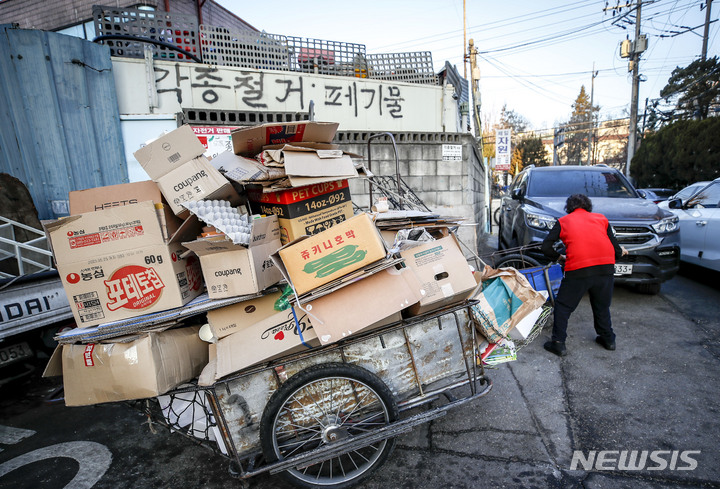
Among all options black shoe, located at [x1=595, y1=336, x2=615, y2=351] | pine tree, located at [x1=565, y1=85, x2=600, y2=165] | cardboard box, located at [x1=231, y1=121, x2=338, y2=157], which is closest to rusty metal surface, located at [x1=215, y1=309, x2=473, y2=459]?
cardboard box, located at [x1=231, y1=121, x2=338, y2=157]

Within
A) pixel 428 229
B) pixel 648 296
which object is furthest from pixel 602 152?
pixel 428 229

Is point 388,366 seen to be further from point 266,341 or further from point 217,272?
point 217,272

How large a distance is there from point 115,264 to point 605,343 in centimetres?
436

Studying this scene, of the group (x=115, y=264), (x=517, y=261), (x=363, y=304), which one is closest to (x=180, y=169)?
(x=115, y=264)

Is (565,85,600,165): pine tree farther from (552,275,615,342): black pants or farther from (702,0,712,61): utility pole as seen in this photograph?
(552,275,615,342): black pants

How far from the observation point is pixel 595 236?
3281 millimetres

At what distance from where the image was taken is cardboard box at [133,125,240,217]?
7.13 ft

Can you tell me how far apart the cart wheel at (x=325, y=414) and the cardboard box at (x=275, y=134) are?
63.2 inches

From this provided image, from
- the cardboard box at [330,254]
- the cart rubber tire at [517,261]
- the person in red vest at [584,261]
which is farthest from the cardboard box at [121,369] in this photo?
the cart rubber tire at [517,261]

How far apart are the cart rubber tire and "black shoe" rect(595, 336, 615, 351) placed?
1007 millimetres

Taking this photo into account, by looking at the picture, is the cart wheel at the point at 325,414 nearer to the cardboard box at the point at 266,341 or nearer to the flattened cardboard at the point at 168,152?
the cardboard box at the point at 266,341

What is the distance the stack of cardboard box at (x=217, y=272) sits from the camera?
1856mm

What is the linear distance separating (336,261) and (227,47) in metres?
5.51

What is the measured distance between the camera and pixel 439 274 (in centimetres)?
215
